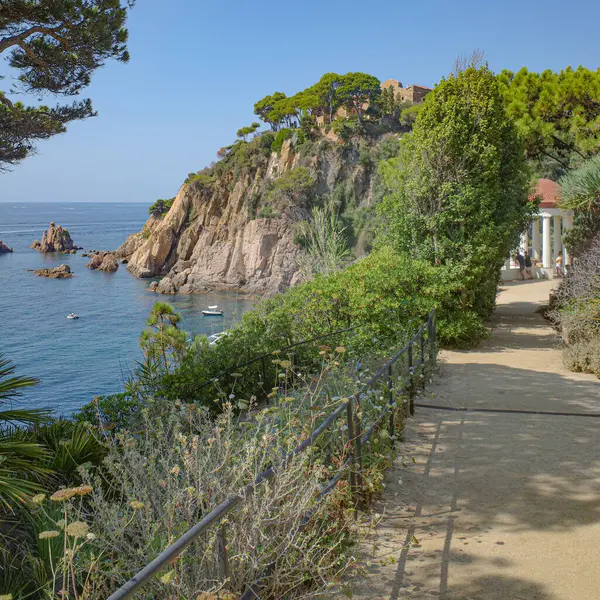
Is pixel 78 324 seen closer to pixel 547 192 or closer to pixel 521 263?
pixel 521 263

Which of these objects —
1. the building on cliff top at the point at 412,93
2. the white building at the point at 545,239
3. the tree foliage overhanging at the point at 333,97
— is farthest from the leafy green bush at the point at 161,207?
the white building at the point at 545,239

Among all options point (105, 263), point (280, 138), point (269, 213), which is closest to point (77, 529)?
point (269, 213)

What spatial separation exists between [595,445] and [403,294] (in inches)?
187

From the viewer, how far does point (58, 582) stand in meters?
3.18

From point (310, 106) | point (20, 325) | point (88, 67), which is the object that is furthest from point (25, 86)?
point (310, 106)

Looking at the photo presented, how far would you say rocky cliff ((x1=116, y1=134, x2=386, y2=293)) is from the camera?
188 feet

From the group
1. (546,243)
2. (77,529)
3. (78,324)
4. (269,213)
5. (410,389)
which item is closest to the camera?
(77,529)

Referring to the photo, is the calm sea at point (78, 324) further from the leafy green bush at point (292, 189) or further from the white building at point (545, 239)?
the white building at point (545, 239)

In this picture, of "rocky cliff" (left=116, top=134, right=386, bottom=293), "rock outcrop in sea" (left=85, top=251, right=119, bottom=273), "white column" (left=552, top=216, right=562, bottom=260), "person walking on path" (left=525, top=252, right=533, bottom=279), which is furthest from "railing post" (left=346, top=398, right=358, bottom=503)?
"rock outcrop in sea" (left=85, top=251, right=119, bottom=273)

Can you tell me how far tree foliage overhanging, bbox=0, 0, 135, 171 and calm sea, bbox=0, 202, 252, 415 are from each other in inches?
178

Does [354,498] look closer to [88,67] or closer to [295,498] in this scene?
[295,498]

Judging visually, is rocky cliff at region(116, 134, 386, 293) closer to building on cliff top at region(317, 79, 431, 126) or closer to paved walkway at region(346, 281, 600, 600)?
building on cliff top at region(317, 79, 431, 126)

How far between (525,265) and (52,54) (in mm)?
19715

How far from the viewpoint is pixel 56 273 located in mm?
66812
